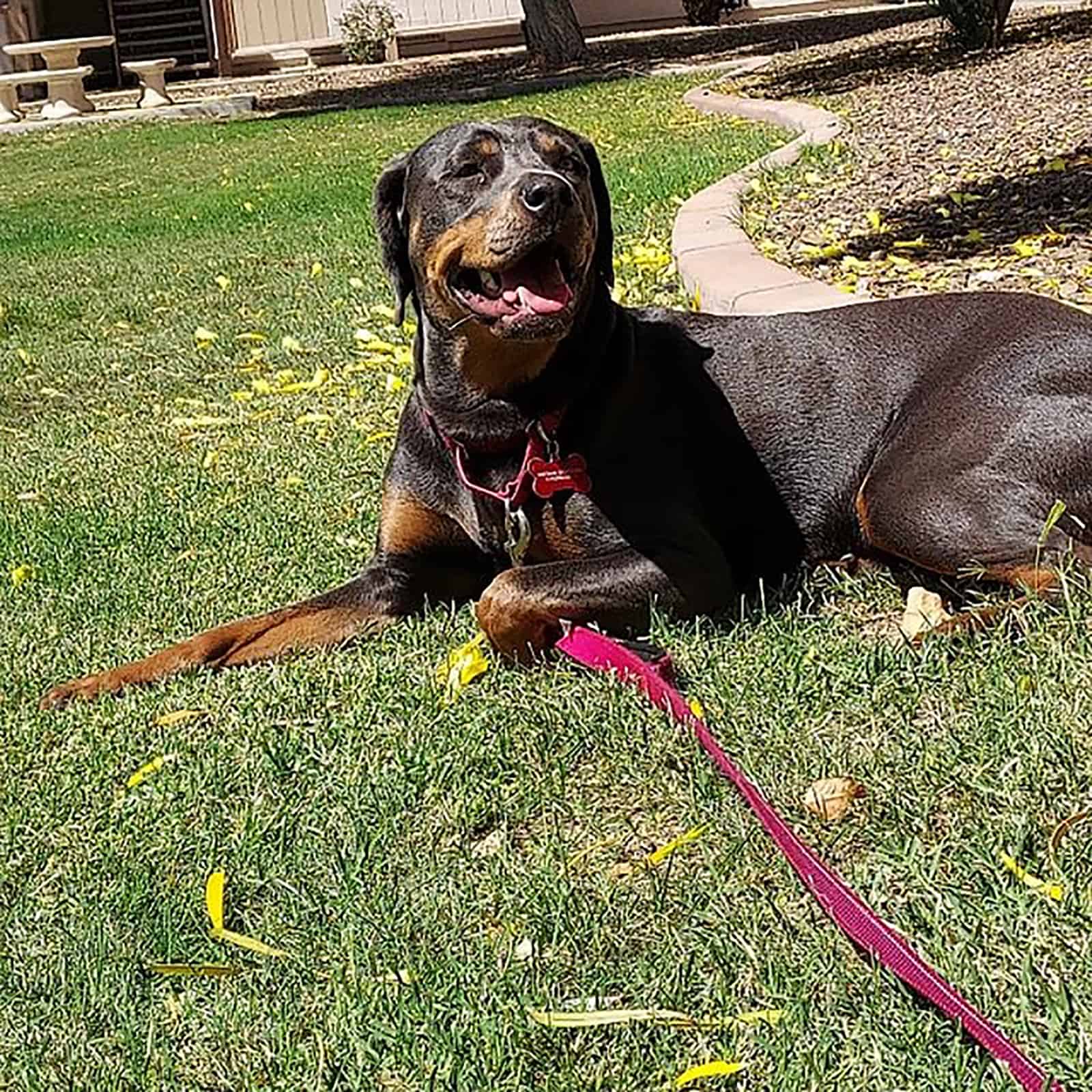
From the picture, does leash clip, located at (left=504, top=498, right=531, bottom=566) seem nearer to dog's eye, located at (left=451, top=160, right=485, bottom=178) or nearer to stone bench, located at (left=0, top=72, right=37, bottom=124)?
dog's eye, located at (left=451, top=160, right=485, bottom=178)

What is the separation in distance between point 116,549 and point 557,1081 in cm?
297

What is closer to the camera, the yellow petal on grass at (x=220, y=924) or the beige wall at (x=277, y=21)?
the yellow petal on grass at (x=220, y=924)

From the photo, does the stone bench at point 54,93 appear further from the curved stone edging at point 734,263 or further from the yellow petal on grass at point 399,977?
the yellow petal on grass at point 399,977

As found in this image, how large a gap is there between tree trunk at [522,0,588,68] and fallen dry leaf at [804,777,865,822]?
21.7 metres

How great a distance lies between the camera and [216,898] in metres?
2.77

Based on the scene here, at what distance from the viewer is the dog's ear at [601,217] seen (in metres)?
4.04

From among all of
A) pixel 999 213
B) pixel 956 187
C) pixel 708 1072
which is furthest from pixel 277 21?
Result: pixel 708 1072

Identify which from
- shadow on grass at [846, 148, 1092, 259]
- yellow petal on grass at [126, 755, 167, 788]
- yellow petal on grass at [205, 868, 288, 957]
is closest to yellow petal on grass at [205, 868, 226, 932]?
yellow petal on grass at [205, 868, 288, 957]

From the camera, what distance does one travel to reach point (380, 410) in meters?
6.04

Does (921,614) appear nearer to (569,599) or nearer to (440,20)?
(569,599)

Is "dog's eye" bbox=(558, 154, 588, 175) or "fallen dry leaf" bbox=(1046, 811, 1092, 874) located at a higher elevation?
"dog's eye" bbox=(558, 154, 588, 175)

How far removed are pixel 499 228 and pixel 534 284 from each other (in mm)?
152

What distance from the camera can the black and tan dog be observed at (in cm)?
361

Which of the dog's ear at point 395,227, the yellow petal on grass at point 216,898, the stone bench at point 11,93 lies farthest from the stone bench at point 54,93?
the yellow petal on grass at point 216,898
